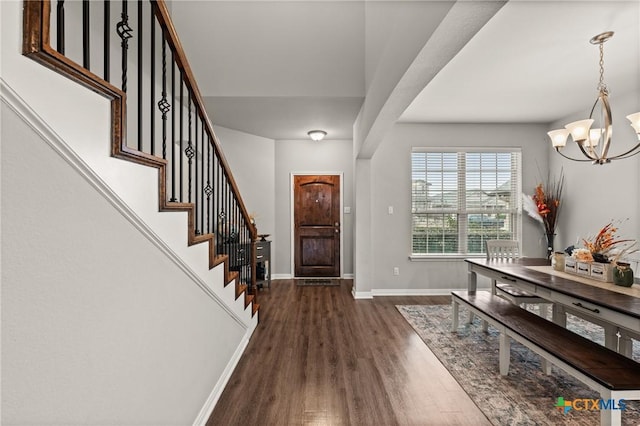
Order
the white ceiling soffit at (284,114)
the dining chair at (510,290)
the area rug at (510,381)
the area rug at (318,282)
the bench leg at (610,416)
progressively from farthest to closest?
1. the area rug at (318,282)
2. the white ceiling soffit at (284,114)
3. the dining chair at (510,290)
4. the area rug at (510,381)
5. the bench leg at (610,416)

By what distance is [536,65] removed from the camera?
300cm

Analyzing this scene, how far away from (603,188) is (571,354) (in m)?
3.35

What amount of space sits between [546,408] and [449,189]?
11.1ft

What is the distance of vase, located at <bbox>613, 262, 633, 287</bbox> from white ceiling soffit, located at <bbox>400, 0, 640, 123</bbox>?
1.85 meters

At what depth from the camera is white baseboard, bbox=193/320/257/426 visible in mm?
1792

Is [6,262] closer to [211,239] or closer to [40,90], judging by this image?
[40,90]

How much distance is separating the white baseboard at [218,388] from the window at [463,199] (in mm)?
3126

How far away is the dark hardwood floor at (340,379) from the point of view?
73.7 inches

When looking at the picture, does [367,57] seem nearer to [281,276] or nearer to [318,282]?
[318,282]

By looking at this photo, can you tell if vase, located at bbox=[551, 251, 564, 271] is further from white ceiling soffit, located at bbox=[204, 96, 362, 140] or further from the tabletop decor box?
white ceiling soffit, located at bbox=[204, 96, 362, 140]

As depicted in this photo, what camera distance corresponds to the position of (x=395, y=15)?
84.0 inches

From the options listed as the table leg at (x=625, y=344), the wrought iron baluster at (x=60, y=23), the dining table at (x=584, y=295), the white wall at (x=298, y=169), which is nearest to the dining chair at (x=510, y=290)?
the dining table at (x=584, y=295)

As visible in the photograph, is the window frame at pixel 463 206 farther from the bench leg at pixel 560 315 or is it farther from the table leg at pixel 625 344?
the table leg at pixel 625 344

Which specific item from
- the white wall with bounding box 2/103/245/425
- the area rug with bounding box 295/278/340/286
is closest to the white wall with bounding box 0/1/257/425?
the white wall with bounding box 2/103/245/425
